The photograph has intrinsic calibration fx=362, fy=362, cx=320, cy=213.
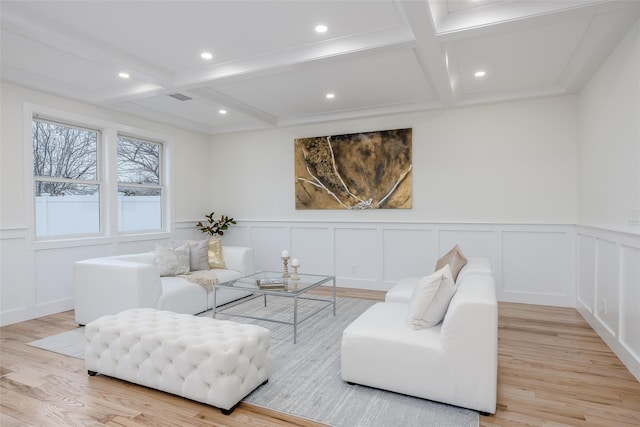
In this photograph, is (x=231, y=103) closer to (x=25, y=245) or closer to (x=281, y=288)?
(x=281, y=288)

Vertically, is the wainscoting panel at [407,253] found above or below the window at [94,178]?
A: below

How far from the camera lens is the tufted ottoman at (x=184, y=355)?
2137 millimetres

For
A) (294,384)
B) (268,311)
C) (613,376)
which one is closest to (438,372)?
(294,384)

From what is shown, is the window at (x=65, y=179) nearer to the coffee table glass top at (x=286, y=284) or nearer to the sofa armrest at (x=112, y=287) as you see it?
the sofa armrest at (x=112, y=287)

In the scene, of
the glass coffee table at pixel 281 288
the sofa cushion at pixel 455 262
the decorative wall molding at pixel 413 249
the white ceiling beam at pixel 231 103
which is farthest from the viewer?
the decorative wall molding at pixel 413 249

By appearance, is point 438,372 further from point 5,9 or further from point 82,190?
point 82,190

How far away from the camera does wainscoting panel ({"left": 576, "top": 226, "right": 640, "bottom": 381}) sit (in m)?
2.57

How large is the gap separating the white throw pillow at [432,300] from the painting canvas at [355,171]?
2.84 m

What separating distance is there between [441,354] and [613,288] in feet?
6.31

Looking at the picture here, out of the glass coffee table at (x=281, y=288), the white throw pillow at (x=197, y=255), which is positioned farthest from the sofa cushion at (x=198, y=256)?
the glass coffee table at (x=281, y=288)

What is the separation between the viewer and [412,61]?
11.6 feet

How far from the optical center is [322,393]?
2.35m

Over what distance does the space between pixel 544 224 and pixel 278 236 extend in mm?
3779

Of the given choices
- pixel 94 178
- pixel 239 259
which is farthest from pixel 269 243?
pixel 94 178
